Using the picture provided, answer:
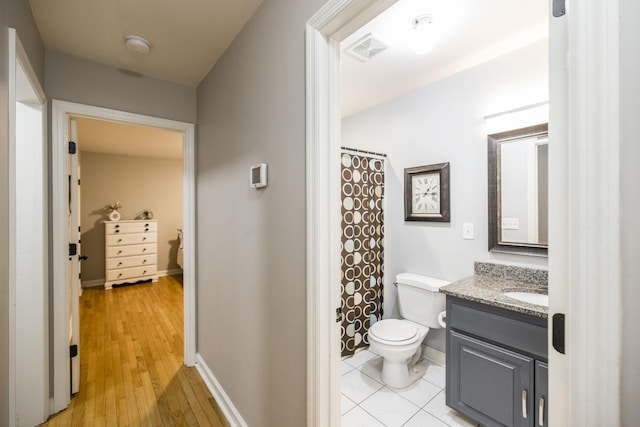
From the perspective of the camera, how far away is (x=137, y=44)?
5.91 feet

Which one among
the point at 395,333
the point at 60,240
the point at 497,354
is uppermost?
the point at 60,240

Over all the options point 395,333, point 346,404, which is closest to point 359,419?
point 346,404

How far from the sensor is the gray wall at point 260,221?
1.21 metres

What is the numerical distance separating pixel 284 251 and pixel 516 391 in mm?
1460

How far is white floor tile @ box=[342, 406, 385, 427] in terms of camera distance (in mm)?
1794

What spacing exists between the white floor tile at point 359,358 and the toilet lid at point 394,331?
0.45 m

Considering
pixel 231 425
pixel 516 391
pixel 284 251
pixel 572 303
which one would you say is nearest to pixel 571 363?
pixel 572 303

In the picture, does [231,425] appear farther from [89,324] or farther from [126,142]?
[126,142]

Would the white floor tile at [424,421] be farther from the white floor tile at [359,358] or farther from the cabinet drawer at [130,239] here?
the cabinet drawer at [130,239]

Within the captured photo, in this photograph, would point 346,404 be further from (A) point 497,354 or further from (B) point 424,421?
(A) point 497,354

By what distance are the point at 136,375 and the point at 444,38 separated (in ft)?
11.1

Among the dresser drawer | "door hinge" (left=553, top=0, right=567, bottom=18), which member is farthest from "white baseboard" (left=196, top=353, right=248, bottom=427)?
the dresser drawer

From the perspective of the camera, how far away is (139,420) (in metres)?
1.80

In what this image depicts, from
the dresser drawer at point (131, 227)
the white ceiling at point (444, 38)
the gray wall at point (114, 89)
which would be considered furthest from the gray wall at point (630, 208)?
the dresser drawer at point (131, 227)
